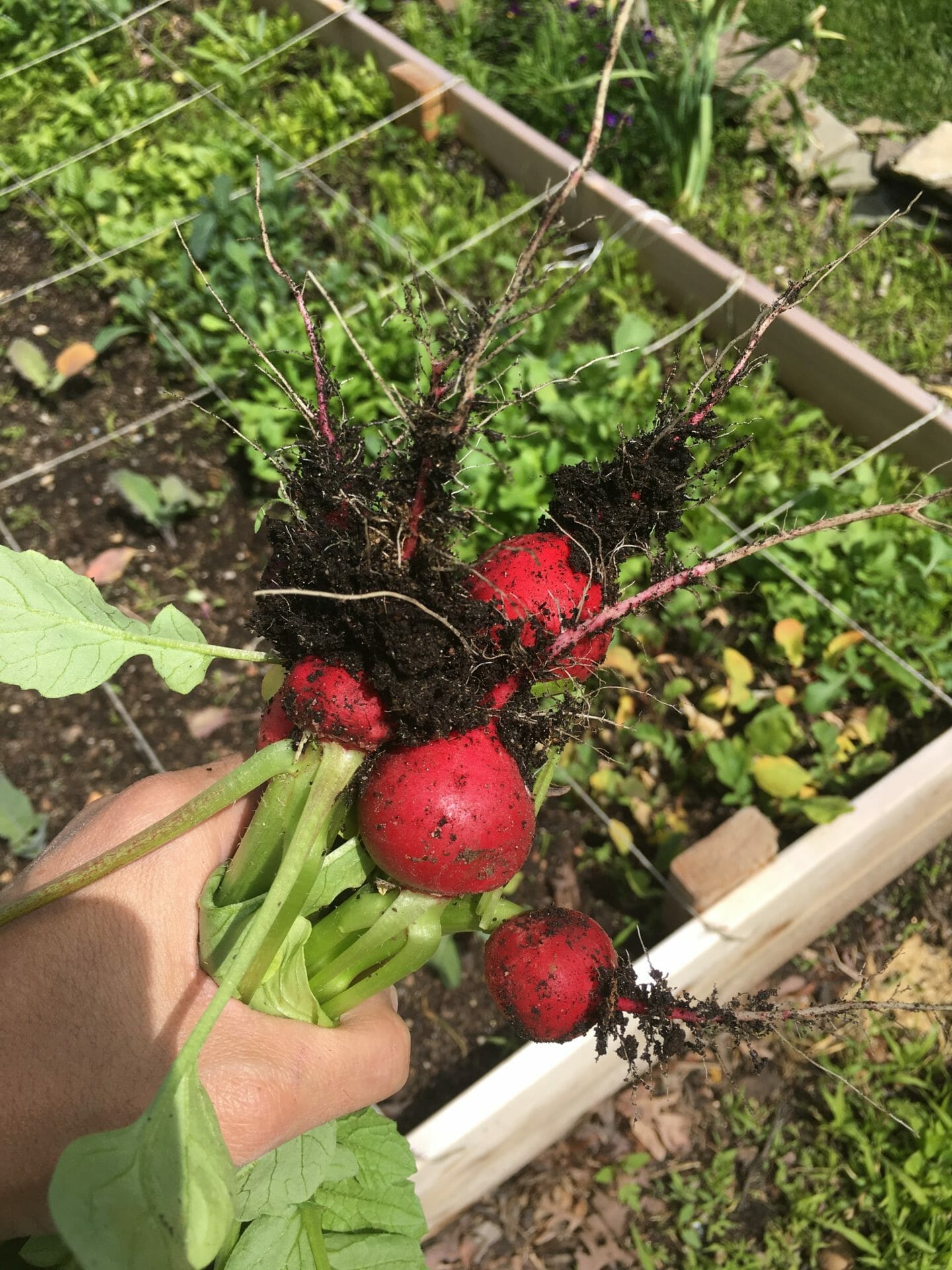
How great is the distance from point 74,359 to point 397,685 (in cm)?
300

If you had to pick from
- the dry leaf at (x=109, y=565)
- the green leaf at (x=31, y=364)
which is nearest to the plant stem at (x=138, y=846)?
the dry leaf at (x=109, y=565)

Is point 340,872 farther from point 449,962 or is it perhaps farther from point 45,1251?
point 449,962

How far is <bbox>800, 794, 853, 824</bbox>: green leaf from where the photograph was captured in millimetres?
2436

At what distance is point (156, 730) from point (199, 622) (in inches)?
15.3

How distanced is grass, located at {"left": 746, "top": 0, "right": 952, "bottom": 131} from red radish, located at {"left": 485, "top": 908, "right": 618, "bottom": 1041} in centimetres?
487

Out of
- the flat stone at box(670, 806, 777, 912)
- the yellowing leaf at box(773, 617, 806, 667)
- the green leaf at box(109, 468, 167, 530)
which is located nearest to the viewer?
the flat stone at box(670, 806, 777, 912)

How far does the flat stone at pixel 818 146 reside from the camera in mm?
4383

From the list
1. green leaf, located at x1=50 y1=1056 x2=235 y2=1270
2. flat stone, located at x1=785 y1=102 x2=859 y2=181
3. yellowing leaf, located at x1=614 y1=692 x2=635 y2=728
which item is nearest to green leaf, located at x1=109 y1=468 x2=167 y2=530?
yellowing leaf, located at x1=614 y1=692 x2=635 y2=728

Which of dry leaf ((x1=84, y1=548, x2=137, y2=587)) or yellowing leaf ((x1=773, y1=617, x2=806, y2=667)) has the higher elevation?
dry leaf ((x1=84, y1=548, x2=137, y2=587))

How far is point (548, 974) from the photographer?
149 cm

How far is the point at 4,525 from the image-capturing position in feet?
10.6

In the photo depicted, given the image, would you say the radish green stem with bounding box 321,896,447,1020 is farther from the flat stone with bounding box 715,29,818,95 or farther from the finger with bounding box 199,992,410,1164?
the flat stone with bounding box 715,29,818,95

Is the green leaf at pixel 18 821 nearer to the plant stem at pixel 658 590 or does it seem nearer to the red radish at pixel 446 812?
the red radish at pixel 446 812

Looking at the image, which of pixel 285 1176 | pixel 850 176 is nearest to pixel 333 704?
pixel 285 1176
